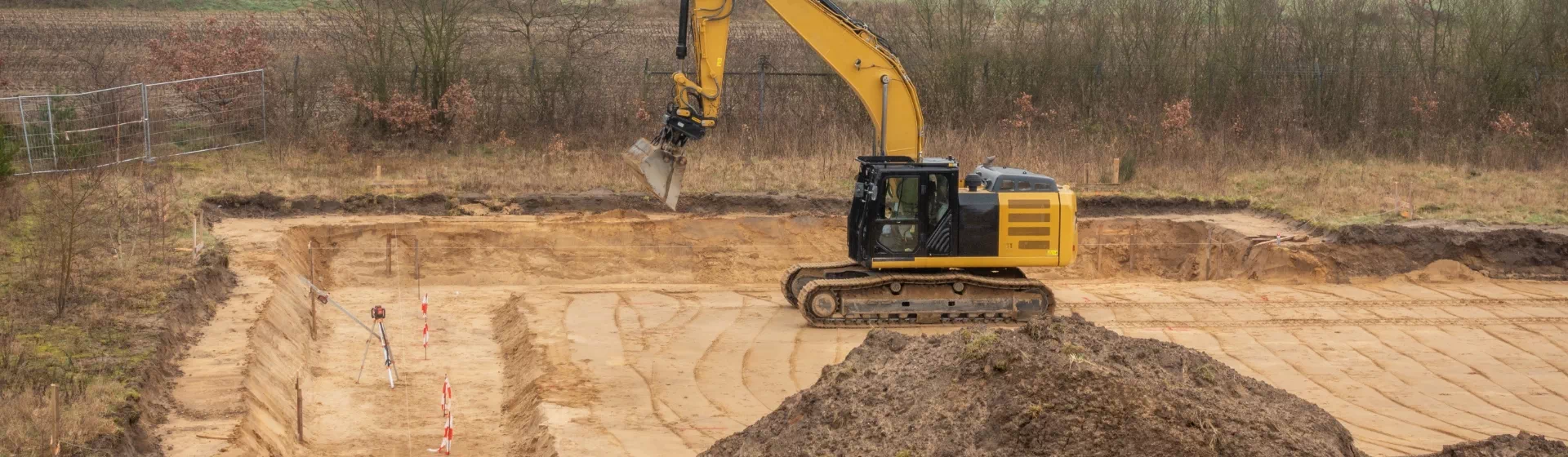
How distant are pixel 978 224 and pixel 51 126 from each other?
13014 mm

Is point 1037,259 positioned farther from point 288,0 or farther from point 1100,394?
point 288,0

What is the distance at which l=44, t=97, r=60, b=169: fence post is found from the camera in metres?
19.1

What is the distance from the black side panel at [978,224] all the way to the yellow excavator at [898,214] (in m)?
0.01

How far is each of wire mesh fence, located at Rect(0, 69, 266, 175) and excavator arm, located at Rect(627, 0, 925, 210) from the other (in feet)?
26.6

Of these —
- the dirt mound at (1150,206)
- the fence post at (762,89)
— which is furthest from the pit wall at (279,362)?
the dirt mound at (1150,206)

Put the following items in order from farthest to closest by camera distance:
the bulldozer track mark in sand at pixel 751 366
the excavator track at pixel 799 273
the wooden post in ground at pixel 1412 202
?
the wooden post in ground at pixel 1412 202
the excavator track at pixel 799 273
the bulldozer track mark in sand at pixel 751 366

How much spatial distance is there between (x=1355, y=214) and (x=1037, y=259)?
6462 millimetres

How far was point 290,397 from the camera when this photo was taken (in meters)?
11.7

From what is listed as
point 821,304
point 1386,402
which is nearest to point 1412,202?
point 1386,402

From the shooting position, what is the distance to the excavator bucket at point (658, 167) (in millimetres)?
14195

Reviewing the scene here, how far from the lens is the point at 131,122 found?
20156mm

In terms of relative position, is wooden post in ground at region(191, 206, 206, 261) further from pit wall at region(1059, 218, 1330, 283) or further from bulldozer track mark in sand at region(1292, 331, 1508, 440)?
bulldozer track mark in sand at region(1292, 331, 1508, 440)

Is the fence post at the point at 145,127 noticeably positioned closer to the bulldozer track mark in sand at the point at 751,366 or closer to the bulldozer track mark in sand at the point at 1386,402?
the bulldozer track mark in sand at the point at 751,366

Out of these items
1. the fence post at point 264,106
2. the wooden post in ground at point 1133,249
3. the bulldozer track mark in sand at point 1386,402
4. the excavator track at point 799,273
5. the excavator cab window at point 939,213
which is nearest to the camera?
the bulldozer track mark in sand at point 1386,402
